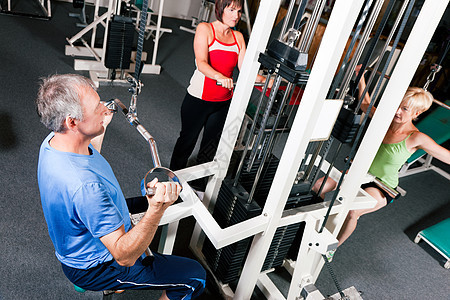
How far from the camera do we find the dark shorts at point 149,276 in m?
1.46

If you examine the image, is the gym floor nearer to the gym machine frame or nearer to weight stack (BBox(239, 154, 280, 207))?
the gym machine frame

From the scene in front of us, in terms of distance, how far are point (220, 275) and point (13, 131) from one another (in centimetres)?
205

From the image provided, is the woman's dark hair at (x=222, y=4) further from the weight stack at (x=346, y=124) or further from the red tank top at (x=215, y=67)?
the weight stack at (x=346, y=124)

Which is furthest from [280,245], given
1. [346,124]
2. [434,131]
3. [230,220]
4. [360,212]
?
[434,131]

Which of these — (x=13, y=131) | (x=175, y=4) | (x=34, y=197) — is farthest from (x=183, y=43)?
(x=34, y=197)

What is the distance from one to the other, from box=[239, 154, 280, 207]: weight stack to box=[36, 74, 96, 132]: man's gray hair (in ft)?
2.91

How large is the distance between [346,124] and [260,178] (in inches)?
21.4

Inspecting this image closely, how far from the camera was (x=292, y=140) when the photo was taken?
1502 millimetres

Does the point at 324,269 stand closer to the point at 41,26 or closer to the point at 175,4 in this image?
the point at 41,26

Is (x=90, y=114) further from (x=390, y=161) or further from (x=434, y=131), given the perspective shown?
(x=434, y=131)

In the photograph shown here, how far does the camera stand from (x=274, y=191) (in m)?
1.63

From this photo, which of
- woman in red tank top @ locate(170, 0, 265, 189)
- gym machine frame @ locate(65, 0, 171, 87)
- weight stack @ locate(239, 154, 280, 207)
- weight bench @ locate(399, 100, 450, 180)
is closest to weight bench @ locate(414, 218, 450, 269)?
weight bench @ locate(399, 100, 450, 180)

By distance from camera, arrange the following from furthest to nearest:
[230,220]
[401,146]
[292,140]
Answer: [401,146] → [230,220] → [292,140]

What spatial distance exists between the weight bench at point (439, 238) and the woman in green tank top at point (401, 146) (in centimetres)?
67
